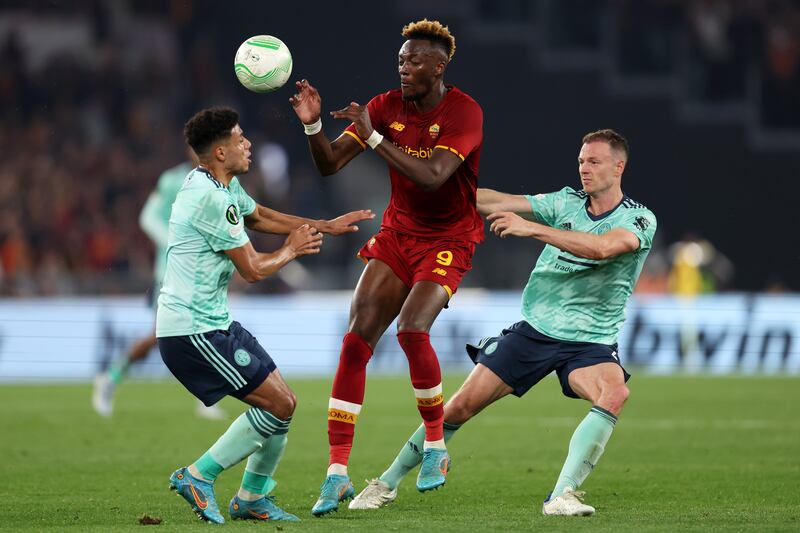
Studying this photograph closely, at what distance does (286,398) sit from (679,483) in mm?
3047

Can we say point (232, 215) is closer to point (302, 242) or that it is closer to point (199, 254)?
point (199, 254)

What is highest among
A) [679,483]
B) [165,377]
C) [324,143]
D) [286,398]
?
[324,143]

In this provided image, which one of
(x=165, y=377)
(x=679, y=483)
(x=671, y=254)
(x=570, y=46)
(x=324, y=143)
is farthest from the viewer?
(x=570, y=46)

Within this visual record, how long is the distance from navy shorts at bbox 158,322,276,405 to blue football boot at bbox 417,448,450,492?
1.06 m

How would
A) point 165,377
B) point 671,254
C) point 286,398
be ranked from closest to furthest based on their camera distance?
point 286,398, point 165,377, point 671,254

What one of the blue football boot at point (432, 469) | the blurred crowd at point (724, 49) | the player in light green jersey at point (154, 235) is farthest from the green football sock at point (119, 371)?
the blurred crowd at point (724, 49)

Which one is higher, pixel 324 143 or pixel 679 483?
pixel 324 143

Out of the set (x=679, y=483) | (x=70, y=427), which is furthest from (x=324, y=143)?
(x=70, y=427)

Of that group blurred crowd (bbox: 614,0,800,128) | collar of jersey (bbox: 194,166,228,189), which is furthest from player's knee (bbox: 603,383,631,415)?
blurred crowd (bbox: 614,0,800,128)

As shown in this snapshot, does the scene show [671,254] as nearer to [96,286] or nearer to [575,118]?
[575,118]

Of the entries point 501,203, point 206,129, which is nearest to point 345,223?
point 206,129

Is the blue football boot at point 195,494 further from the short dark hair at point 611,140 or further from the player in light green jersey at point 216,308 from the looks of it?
the short dark hair at point 611,140

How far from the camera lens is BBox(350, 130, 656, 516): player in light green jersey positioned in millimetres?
7000

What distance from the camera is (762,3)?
26.6 meters
